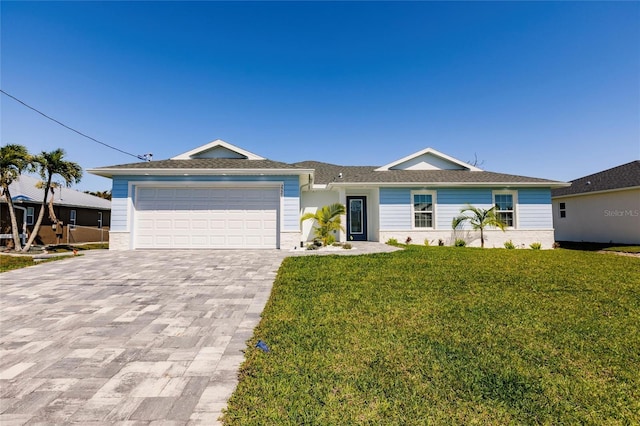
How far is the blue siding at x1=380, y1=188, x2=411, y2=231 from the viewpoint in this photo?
13.8 m

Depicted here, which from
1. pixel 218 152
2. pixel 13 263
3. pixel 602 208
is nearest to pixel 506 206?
pixel 602 208

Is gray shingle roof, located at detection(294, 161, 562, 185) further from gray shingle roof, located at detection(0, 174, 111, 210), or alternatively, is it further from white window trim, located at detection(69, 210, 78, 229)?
white window trim, located at detection(69, 210, 78, 229)

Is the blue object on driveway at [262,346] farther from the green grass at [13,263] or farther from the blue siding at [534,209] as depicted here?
the blue siding at [534,209]

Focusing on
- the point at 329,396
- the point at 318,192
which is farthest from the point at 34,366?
the point at 318,192

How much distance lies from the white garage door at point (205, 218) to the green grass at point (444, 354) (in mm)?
6034

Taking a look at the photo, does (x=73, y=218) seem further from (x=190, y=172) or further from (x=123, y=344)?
(x=123, y=344)

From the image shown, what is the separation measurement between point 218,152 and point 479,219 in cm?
1336

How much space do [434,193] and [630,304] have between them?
9.54 m

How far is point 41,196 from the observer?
16516mm

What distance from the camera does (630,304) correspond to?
→ 4805 millimetres

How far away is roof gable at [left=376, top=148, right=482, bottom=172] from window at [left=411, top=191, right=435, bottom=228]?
116 inches

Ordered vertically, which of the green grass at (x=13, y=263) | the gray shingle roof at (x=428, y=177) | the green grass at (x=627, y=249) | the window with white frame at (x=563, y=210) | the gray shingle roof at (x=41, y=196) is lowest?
the green grass at (x=13, y=263)

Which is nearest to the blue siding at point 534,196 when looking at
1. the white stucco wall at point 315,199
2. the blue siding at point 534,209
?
the blue siding at point 534,209

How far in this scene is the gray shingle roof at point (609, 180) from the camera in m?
15.1
